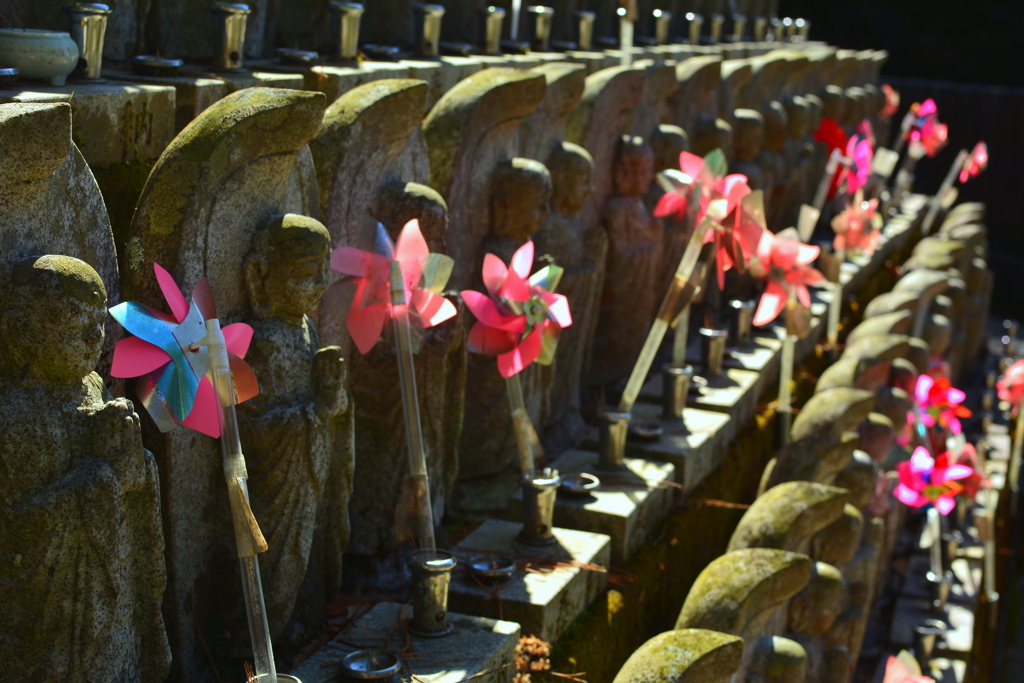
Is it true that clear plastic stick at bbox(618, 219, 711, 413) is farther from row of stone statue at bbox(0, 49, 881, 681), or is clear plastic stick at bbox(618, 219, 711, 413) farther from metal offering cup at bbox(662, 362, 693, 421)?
metal offering cup at bbox(662, 362, 693, 421)

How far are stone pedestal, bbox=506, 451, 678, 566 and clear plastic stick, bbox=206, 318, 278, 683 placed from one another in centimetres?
207

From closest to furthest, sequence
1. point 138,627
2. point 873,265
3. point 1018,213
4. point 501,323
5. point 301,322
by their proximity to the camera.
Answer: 1. point 138,627
2. point 301,322
3. point 501,323
4. point 873,265
5. point 1018,213

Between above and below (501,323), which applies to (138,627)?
below

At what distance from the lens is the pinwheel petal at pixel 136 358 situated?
9.93 feet

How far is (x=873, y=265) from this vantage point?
1162 cm

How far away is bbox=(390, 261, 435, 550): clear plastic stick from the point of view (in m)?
3.79

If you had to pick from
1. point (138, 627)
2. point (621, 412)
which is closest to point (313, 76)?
point (621, 412)

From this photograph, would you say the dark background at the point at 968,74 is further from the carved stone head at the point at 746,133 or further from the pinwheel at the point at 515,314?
the pinwheel at the point at 515,314

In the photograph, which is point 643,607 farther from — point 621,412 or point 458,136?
point 458,136

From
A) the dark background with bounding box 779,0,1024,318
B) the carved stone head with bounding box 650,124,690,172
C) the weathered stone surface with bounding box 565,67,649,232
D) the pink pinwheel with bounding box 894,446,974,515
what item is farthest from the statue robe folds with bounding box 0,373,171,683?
the dark background with bounding box 779,0,1024,318

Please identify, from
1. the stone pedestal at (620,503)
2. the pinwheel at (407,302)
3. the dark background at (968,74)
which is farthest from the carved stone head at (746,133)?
the dark background at (968,74)

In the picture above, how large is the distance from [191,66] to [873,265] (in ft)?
27.2

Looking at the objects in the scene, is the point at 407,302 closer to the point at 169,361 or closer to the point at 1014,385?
the point at 169,361

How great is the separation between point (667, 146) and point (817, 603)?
282cm
